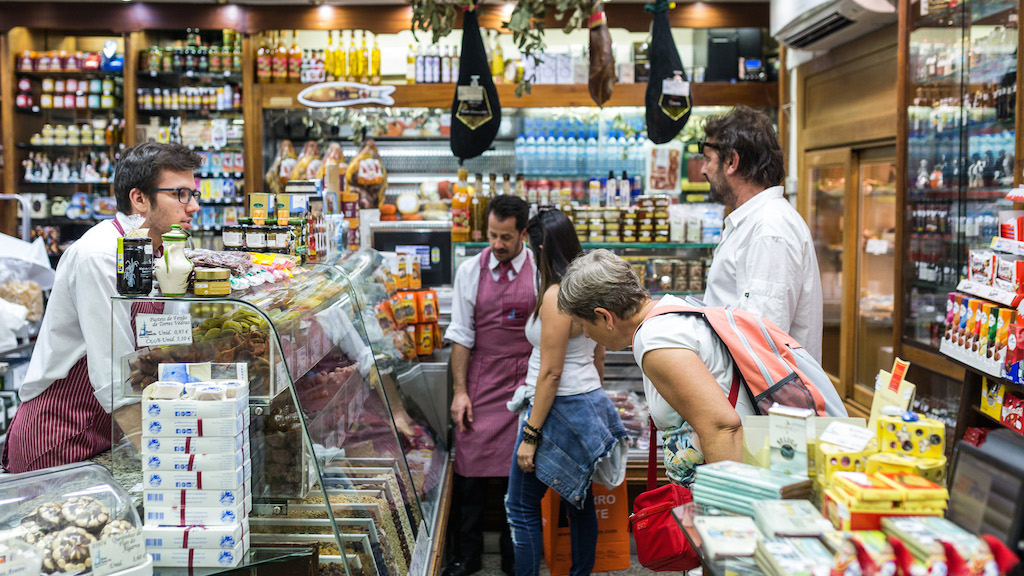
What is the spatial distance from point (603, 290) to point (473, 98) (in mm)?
2018

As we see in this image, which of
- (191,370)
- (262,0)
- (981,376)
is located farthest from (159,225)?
(262,0)

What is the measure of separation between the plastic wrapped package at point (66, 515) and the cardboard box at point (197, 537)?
0.07 m

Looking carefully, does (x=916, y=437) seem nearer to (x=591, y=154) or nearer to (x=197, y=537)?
(x=197, y=537)

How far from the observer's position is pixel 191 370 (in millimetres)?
1724

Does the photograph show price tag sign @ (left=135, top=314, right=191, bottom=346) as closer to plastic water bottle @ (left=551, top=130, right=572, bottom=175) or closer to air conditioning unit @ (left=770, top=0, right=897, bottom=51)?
air conditioning unit @ (left=770, top=0, right=897, bottom=51)

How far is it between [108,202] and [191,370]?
656 cm

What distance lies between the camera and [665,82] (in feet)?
12.4

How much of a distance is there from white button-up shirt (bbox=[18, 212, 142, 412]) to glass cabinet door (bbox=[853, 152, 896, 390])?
4858mm

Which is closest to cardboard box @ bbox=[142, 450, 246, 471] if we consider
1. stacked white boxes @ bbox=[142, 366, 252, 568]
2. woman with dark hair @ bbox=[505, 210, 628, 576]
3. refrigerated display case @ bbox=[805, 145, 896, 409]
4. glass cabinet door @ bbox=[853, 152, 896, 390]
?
stacked white boxes @ bbox=[142, 366, 252, 568]

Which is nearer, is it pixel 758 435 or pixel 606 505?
pixel 758 435

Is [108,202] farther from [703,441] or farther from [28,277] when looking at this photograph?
[703,441]

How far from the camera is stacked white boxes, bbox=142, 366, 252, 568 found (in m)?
1.62

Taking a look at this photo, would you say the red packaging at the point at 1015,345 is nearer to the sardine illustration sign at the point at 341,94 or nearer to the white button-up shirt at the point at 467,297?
the white button-up shirt at the point at 467,297

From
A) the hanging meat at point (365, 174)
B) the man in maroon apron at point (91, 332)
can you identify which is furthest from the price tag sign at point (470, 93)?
the man in maroon apron at point (91, 332)
